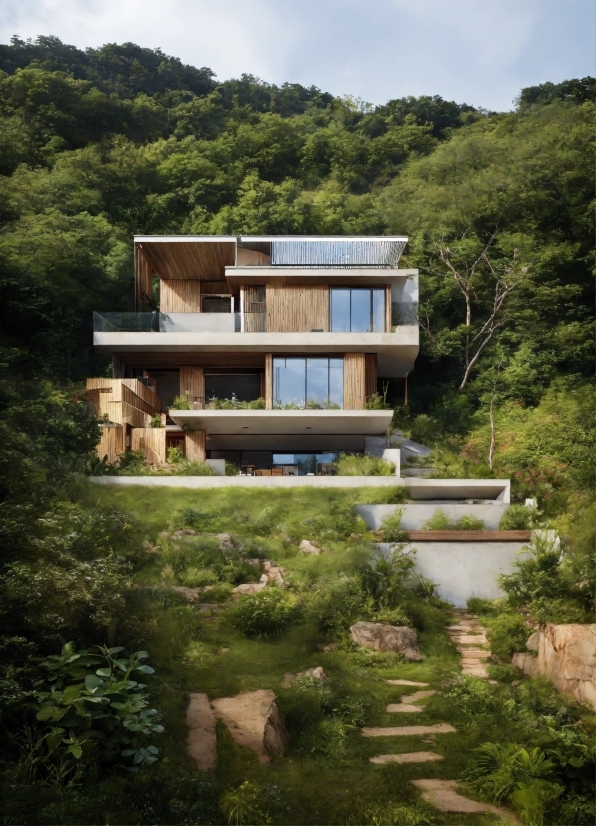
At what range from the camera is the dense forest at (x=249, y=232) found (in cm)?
1373

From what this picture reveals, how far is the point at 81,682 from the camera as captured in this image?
11.9 metres

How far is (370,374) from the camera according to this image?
1121 inches

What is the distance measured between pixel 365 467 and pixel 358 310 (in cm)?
599

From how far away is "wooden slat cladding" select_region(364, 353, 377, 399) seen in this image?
91.7 ft

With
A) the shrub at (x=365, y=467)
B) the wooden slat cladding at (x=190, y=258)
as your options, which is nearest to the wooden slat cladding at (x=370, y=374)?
the shrub at (x=365, y=467)

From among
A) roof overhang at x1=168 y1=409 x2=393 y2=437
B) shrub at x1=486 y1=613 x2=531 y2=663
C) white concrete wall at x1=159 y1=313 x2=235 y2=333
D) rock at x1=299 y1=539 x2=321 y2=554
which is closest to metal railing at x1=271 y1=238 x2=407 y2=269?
white concrete wall at x1=159 y1=313 x2=235 y2=333

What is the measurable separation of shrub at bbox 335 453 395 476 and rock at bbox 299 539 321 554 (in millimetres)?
3835

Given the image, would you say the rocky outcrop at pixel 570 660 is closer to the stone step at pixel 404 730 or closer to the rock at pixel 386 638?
the rock at pixel 386 638

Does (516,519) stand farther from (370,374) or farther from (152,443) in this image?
(152,443)

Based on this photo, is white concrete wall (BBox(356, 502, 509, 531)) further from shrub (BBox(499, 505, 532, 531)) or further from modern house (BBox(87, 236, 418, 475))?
modern house (BBox(87, 236, 418, 475))

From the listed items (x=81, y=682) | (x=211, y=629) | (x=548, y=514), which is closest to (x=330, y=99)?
(x=548, y=514)

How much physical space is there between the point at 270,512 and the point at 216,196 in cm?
2546

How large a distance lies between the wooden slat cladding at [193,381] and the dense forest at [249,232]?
3.49 metres

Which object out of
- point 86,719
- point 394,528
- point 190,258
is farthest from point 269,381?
point 86,719
